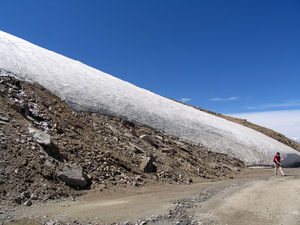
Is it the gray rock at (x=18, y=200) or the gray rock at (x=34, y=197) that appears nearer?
the gray rock at (x=18, y=200)

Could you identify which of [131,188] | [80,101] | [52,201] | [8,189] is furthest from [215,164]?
[8,189]

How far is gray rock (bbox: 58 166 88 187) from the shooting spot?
609 cm

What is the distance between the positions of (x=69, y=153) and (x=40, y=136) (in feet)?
3.53

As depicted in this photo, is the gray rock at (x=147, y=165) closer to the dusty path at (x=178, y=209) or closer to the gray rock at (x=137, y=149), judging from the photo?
the gray rock at (x=137, y=149)

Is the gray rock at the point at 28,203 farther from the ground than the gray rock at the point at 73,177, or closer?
closer

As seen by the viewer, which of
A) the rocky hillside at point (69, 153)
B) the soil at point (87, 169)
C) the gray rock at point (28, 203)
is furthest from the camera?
the rocky hillside at point (69, 153)

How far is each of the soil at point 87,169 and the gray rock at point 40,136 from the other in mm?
100

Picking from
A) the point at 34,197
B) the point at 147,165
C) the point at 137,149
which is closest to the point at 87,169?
the point at 34,197

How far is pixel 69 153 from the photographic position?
283 inches

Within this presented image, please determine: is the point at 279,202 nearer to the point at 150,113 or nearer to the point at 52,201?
the point at 52,201

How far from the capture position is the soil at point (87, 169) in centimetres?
471

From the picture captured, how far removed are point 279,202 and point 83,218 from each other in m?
4.60

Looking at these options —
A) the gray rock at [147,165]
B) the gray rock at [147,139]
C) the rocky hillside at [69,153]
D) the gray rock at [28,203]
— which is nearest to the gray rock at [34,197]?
the rocky hillside at [69,153]

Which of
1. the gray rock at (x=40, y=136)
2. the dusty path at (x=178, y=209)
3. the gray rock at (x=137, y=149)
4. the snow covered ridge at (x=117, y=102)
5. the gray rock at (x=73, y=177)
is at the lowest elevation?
the dusty path at (x=178, y=209)
